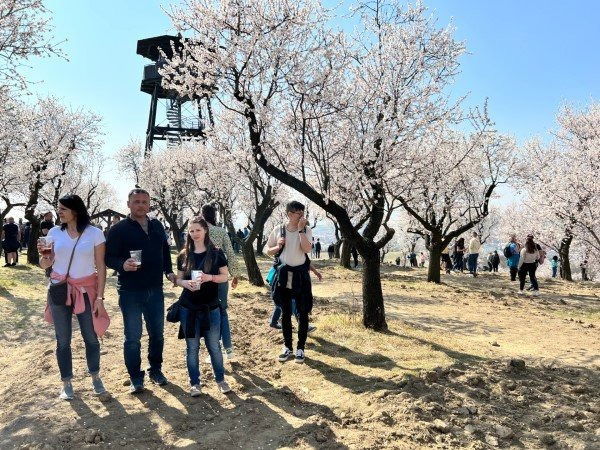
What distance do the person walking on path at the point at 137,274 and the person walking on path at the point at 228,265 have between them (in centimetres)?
110

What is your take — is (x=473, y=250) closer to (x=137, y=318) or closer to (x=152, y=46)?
(x=137, y=318)

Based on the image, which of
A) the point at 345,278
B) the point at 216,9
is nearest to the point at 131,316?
the point at 216,9

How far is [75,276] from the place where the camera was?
14.6ft

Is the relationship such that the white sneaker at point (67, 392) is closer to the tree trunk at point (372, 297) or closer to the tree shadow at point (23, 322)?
the tree shadow at point (23, 322)

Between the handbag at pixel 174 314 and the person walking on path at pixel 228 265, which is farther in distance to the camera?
the person walking on path at pixel 228 265

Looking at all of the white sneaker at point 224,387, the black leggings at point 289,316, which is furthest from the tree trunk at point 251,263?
the white sneaker at point 224,387

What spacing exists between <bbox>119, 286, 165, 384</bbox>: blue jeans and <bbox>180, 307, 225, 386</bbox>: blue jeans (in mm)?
292

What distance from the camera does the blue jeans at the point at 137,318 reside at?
4.61 m

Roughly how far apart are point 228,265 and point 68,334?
236 cm

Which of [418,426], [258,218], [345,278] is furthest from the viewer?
[345,278]

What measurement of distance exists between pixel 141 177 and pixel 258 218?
83.3 feet

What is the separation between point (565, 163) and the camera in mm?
24625

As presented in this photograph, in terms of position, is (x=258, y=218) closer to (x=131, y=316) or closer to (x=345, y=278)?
(x=345, y=278)

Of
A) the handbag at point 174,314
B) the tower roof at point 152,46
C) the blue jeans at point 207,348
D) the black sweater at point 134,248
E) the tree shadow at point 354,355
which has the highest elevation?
the tower roof at point 152,46
